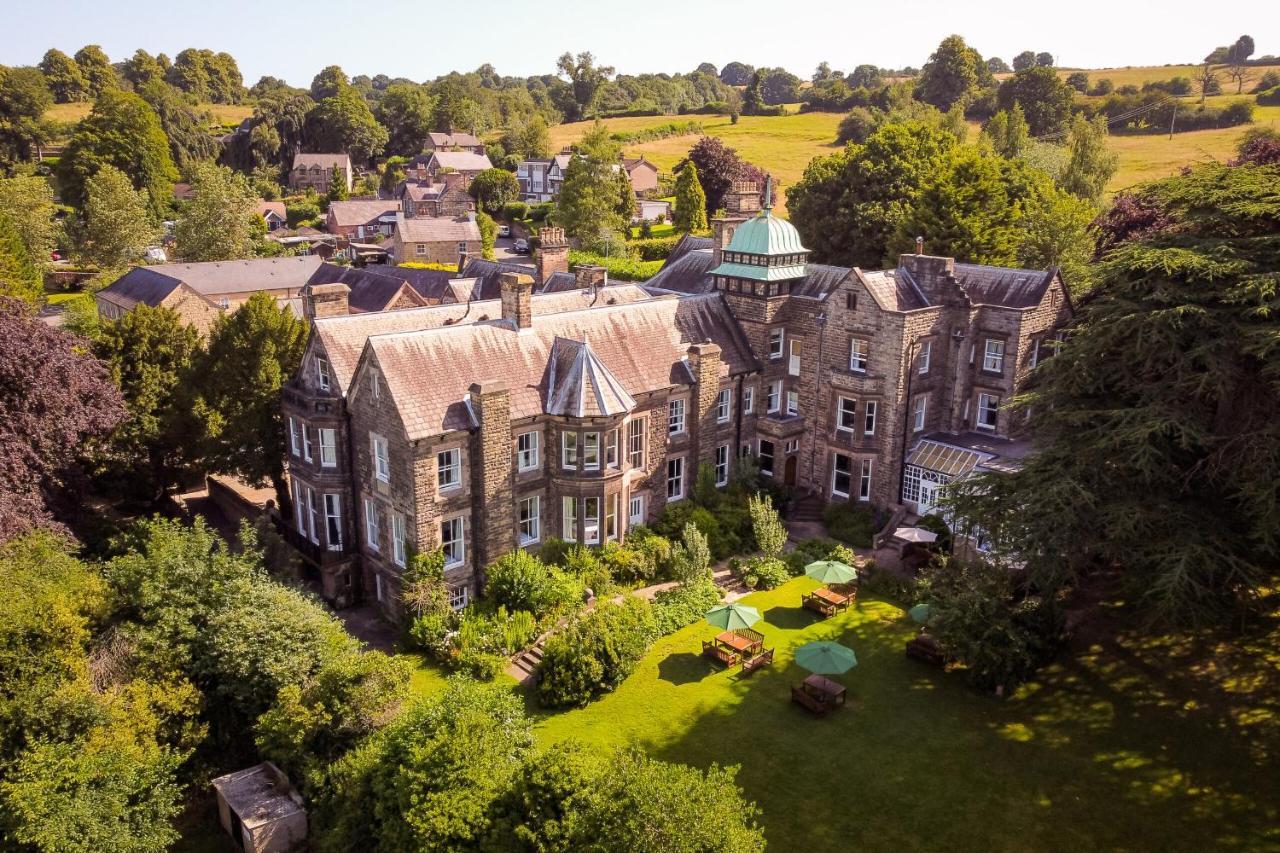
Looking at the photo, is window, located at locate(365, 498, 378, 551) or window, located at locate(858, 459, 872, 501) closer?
window, located at locate(365, 498, 378, 551)

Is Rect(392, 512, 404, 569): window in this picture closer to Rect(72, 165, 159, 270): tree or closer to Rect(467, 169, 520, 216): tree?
Rect(72, 165, 159, 270): tree

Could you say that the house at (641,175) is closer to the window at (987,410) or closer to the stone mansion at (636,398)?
the stone mansion at (636,398)

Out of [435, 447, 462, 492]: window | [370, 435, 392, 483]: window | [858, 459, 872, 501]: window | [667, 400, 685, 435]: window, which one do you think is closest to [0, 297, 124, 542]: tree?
[370, 435, 392, 483]: window

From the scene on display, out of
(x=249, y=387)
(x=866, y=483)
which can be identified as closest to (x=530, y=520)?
(x=249, y=387)

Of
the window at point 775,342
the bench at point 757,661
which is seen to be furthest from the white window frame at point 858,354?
the bench at point 757,661

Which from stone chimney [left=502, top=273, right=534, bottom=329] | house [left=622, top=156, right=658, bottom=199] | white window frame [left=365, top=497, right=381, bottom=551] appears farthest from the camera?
house [left=622, top=156, right=658, bottom=199]

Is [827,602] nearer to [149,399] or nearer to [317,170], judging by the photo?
[149,399]
